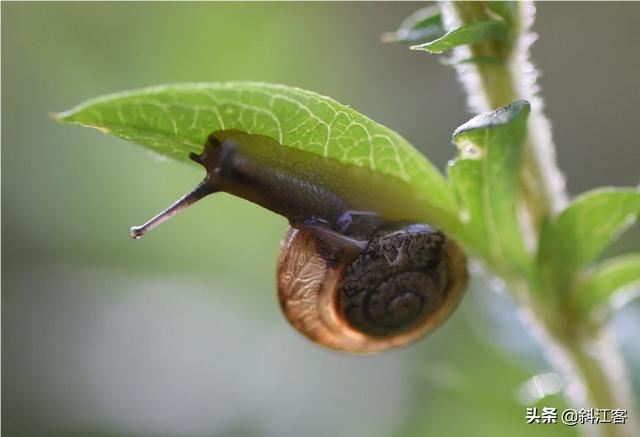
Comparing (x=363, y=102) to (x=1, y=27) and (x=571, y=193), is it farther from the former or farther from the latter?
(x=1, y=27)

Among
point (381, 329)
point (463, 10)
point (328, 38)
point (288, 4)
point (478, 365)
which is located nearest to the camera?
point (463, 10)

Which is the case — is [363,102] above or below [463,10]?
above

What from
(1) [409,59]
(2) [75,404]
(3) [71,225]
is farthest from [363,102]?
(2) [75,404]

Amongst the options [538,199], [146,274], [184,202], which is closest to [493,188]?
[538,199]

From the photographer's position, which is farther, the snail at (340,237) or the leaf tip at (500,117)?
the snail at (340,237)

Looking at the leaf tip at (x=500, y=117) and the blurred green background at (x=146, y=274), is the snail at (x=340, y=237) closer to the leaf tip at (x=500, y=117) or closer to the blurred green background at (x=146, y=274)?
the leaf tip at (x=500, y=117)

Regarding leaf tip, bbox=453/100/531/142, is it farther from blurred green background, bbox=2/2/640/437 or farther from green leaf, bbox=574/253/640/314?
blurred green background, bbox=2/2/640/437

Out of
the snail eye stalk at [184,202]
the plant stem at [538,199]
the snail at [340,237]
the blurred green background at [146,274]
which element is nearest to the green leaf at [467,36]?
the plant stem at [538,199]

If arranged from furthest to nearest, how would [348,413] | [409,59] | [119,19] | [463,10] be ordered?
1. [409,59]
2. [119,19]
3. [348,413]
4. [463,10]
